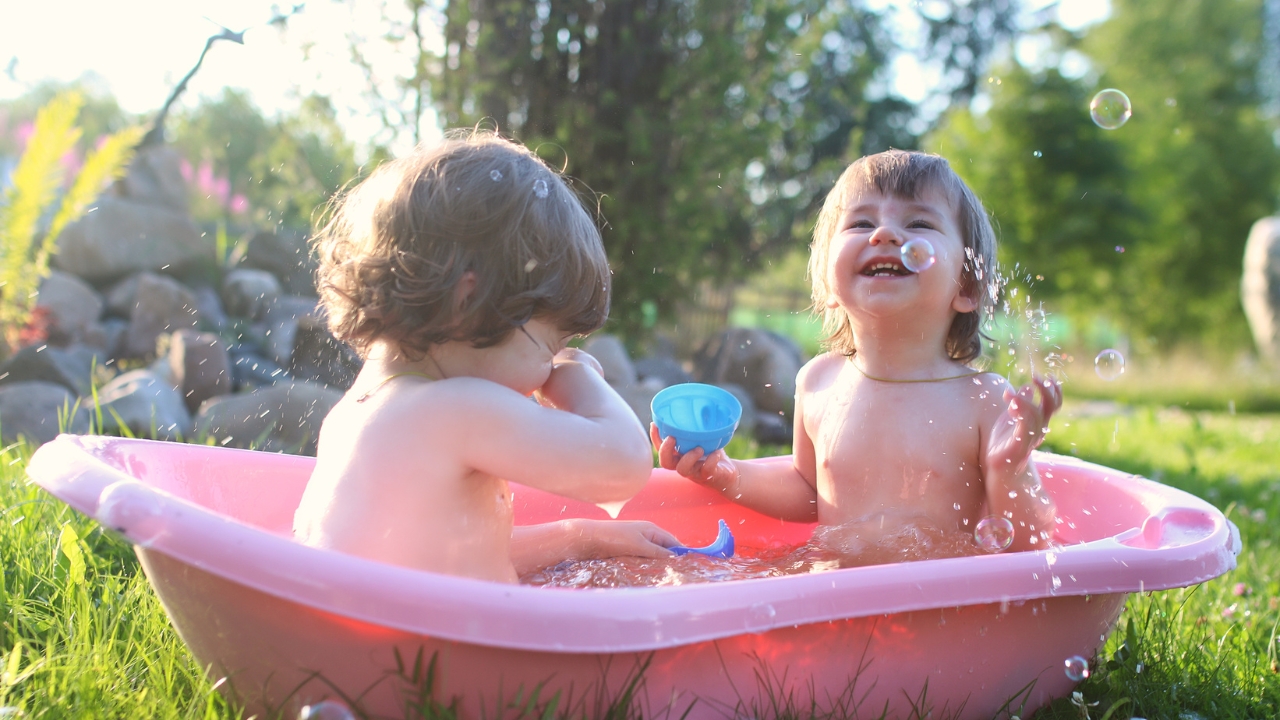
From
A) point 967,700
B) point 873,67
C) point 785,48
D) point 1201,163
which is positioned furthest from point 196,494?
point 1201,163

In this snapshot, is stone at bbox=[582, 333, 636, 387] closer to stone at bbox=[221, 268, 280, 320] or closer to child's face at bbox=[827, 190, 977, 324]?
child's face at bbox=[827, 190, 977, 324]

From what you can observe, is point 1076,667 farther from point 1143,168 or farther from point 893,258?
point 1143,168

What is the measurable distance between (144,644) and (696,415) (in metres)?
1.06

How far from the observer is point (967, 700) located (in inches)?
58.6

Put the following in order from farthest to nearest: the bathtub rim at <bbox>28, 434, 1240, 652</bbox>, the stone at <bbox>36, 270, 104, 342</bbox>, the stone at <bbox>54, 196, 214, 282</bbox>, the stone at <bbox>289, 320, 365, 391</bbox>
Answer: the stone at <bbox>54, 196, 214, 282</bbox> → the stone at <bbox>36, 270, 104, 342</bbox> → the stone at <bbox>289, 320, 365, 391</bbox> → the bathtub rim at <bbox>28, 434, 1240, 652</bbox>

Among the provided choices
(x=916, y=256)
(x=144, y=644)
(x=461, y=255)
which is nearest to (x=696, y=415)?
(x=916, y=256)

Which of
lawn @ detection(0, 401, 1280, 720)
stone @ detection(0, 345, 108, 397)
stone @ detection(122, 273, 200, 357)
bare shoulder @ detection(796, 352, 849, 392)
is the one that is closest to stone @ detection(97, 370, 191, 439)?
stone @ detection(0, 345, 108, 397)

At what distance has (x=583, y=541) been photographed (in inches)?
78.3

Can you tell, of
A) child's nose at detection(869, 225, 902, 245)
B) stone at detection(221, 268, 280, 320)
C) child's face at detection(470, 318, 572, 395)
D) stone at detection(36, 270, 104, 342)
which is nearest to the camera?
child's face at detection(470, 318, 572, 395)

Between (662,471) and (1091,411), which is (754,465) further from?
(1091,411)

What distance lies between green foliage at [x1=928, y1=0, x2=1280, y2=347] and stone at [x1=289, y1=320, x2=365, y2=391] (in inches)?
216

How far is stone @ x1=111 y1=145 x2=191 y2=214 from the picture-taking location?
691 cm

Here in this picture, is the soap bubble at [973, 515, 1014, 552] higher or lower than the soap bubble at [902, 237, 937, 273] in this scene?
lower

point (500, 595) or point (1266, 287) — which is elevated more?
point (500, 595)
